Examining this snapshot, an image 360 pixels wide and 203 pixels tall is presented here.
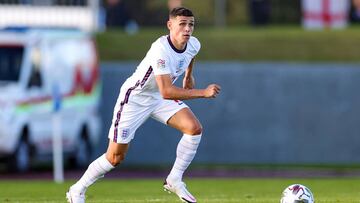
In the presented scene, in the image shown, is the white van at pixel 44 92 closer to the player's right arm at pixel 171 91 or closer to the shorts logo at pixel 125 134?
the shorts logo at pixel 125 134

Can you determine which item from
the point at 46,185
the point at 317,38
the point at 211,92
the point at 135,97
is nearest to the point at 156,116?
the point at 135,97

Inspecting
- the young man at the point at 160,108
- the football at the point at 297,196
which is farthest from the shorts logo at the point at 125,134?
the football at the point at 297,196

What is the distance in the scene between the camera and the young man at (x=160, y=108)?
1470cm

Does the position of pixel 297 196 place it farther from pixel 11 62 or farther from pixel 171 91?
pixel 11 62

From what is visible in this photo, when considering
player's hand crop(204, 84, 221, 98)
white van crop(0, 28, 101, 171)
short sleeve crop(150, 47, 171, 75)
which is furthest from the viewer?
white van crop(0, 28, 101, 171)

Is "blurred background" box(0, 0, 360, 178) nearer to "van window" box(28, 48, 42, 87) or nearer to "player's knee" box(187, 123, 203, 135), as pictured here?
"van window" box(28, 48, 42, 87)

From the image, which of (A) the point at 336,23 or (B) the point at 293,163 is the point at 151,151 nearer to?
(B) the point at 293,163

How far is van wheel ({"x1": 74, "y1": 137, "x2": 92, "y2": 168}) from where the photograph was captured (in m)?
29.2

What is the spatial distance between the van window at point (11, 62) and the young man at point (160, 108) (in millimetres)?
11977

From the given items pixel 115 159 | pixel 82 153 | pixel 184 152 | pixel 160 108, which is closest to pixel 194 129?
pixel 184 152

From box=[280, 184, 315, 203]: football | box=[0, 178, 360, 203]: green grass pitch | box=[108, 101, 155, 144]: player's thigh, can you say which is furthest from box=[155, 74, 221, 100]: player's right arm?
box=[0, 178, 360, 203]: green grass pitch

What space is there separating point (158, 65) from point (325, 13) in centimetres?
1826

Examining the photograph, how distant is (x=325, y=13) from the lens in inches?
1275

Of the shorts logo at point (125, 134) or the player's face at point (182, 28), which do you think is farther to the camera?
the shorts logo at point (125, 134)
